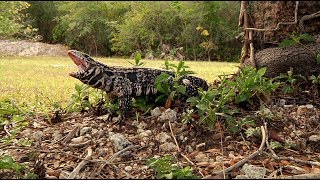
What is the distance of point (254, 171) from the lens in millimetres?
1697

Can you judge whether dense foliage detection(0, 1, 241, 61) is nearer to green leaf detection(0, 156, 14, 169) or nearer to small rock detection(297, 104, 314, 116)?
small rock detection(297, 104, 314, 116)

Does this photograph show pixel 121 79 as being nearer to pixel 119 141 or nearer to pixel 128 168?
pixel 119 141

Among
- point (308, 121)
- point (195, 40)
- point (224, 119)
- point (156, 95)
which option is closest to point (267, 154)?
point (224, 119)

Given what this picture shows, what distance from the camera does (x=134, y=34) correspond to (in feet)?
14.5

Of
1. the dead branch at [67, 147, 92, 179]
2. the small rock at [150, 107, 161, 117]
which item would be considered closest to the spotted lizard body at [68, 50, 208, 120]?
the small rock at [150, 107, 161, 117]

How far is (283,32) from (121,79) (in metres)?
1.25

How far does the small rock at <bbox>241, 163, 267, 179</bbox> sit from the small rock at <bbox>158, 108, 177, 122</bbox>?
61 centimetres

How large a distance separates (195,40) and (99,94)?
432 centimetres

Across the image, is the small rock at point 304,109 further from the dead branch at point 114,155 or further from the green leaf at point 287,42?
the dead branch at point 114,155

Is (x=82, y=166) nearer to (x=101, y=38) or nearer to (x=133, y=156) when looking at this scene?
(x=133, y=156)

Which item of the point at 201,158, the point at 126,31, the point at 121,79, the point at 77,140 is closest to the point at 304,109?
the point at 201,158

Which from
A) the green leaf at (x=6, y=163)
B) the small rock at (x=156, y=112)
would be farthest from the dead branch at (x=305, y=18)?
the green leaf at (x=6, y=163)

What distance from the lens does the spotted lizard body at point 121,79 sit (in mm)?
2238

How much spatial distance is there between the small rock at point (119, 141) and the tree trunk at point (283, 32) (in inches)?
49.4
